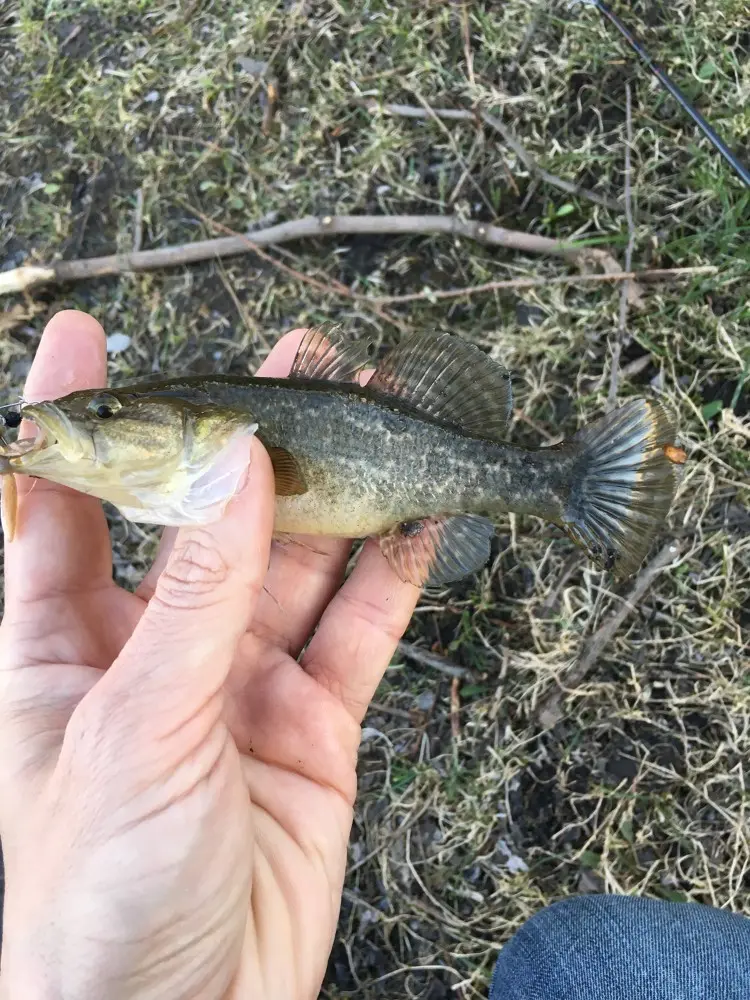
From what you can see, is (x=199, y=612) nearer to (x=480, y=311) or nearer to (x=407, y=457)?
(x=407, y=457)

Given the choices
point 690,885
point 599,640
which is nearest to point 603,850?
point 690,885

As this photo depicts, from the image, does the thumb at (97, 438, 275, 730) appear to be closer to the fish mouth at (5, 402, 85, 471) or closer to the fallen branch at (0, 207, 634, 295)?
the fish mouth at (5, 402, 85, 471)

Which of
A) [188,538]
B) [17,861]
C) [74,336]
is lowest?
[17,861]

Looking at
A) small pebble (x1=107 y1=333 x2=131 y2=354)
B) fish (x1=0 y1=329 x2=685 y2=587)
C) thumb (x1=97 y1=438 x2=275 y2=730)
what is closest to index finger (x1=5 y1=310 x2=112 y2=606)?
fish (x1=0 y1=329 x2=685 y2=587)

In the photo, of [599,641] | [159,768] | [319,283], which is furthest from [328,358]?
[599,641]

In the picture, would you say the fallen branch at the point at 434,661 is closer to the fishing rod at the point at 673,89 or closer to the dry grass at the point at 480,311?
the dry grass at the point at 480,311

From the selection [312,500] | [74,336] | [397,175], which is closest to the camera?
[312,500]

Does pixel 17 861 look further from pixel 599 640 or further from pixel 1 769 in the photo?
pixel 599 640
